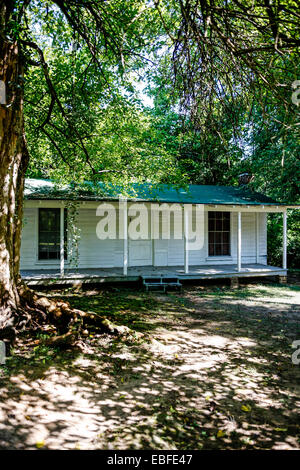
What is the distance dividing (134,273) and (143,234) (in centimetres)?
208

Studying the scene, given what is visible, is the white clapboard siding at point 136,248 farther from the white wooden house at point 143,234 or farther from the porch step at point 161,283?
the porch step at point 161,283

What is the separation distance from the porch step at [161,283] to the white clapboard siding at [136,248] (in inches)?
73.9

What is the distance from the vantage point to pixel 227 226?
15008 millimetres

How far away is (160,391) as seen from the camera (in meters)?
4.30

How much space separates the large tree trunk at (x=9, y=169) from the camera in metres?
5.16

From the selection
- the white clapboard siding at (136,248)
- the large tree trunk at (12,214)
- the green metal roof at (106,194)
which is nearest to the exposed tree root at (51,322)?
the large tree trunk at (12,214)

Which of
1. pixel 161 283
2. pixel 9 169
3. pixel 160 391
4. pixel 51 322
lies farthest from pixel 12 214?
pixel 161 283

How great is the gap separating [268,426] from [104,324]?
3.40 meters

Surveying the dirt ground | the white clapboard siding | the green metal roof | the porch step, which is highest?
the green metal roof

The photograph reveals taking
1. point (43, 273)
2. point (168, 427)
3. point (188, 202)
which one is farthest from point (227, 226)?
point (168, 427)

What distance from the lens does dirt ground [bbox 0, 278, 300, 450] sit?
3320mm

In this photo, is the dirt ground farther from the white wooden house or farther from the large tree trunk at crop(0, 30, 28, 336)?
the white wooden house

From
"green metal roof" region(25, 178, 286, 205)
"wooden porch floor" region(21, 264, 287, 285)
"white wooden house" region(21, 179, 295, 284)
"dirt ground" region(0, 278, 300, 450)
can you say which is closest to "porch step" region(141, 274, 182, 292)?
"wooden porch floor" region(21, 264, 287, 285)

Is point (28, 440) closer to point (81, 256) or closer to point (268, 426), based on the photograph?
point (268, 426)
